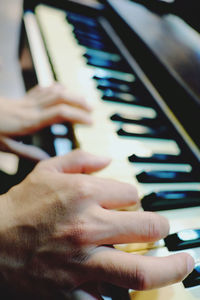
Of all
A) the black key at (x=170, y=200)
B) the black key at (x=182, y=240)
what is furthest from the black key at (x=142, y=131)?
the black key at (x=182, y=240)

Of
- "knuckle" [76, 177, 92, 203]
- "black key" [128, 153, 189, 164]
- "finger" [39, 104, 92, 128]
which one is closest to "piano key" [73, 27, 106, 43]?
"finger" [39, 104, 92, 128]

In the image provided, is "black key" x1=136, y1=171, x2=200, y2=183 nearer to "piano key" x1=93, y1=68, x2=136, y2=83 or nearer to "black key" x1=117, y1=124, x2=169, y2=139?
"black key" x1=117, y1=124, x2=169, y2=139

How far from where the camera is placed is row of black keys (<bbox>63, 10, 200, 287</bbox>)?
0.50 m

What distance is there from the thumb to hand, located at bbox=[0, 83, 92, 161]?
→ 0.19 m

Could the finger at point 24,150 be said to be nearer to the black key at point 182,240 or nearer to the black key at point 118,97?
the black key at point 118,97

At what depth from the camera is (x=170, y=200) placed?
0.57m

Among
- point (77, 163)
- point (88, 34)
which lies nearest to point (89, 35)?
point (88, 34)

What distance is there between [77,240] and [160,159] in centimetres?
36

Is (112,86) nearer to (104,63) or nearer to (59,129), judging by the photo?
(104,63)

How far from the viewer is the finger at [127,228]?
43cm

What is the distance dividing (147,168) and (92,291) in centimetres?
34

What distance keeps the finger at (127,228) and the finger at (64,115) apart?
34 cm

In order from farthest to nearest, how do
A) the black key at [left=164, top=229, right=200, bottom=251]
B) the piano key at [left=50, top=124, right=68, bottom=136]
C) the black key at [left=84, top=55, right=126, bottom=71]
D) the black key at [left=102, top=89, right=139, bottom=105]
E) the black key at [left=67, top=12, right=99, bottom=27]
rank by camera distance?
the black key at [left=67, top=12, right=99, bottom=27]
the black key at [left=84, top=55, right=126, bottom=71]
the black key at [left=102, top=89, right=139, bottom=105]
the piano key at [left=50, top=124, right=68, bottom=136]
the black key at [left=164, top=229, right=200, bottom=251]

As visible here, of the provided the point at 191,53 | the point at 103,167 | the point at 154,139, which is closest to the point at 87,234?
the point at 103,167
